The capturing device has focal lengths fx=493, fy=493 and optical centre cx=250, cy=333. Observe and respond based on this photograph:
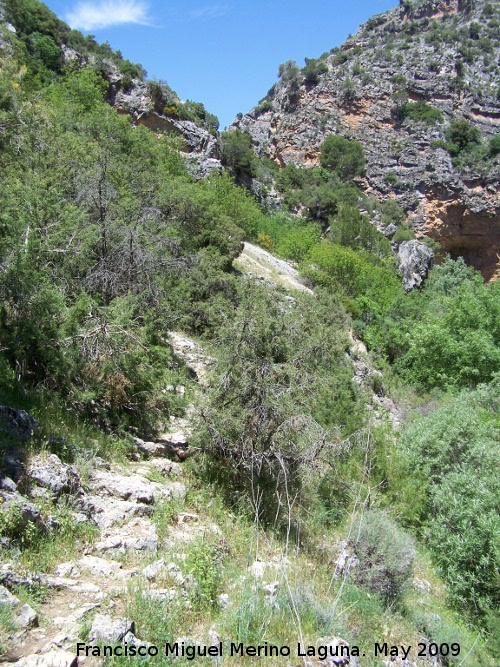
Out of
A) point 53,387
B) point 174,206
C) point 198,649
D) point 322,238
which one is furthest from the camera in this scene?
point 322,238

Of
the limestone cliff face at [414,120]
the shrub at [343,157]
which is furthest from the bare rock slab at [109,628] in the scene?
the shrub at [343,157]

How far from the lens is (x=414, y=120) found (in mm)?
48938

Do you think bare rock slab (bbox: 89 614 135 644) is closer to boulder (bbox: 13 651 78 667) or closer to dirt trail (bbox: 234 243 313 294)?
boulder (bbox: 13 651 78 667)

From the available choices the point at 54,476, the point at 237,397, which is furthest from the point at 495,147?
the point at 54,476

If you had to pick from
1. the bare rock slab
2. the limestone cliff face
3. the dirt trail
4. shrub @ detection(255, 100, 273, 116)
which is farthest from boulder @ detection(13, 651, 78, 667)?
shrub @ detection(255, 100, 273, 116)

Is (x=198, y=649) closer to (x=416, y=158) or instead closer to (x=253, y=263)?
(x=253, y=263)

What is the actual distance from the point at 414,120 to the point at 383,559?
51753 millimetres

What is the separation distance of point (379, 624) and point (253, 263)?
61.5 feet

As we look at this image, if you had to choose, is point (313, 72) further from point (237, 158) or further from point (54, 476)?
point (54, 476)

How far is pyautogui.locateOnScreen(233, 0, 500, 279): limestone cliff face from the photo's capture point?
4216 cm

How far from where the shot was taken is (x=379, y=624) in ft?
14.8

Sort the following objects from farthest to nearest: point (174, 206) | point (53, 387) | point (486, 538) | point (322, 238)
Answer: point (322, 238) → point (174, 206) → point (486, 538) → point (53, 387)

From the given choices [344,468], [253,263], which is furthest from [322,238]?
[344,468]

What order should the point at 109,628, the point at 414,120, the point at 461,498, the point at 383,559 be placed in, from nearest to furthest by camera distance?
the point at 109,628 < the point at 383,559 < the point at 461,498 < the point at 414,120
